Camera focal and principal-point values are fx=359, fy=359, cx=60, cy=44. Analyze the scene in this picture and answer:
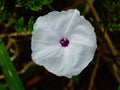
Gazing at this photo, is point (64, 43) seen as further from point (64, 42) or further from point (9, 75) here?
point (9, 75)

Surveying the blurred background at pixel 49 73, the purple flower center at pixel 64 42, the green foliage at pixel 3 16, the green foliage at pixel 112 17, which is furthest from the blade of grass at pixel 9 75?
the green foliage at pixel 112 17

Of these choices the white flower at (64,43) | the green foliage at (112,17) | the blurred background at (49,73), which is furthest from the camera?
the blurred background at (49,73)

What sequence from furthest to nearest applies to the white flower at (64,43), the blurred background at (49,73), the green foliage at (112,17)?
the blurred background at (49,73)
the green foliage at (112,17)
the white flower at (64,43)

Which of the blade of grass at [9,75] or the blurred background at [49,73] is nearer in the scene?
the blade of grass at [9,75]

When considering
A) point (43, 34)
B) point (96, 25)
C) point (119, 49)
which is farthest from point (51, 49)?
point (119, 49)

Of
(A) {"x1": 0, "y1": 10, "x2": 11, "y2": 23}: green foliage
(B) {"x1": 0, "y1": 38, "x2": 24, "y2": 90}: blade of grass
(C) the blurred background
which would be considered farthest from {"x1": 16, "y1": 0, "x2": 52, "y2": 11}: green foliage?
(C) the blurred background

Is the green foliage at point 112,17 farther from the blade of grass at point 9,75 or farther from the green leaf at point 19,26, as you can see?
the blade of grass at point 9,75

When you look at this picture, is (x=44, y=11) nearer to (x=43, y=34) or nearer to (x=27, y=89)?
(x=27, y=89)

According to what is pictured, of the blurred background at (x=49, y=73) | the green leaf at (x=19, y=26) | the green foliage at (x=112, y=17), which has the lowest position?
the blurred background at (x=49, y=73)

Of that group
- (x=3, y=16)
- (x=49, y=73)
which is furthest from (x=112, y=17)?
(x=49, y=73)
